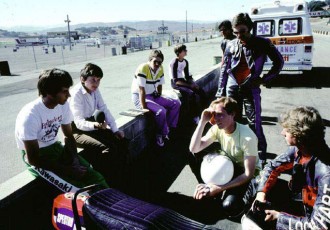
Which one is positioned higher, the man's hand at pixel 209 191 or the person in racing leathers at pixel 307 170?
the person in racing leathers at pixel 307 170

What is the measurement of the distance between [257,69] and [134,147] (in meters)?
2.34

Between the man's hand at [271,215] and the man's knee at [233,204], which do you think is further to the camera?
the man's knee at [233,204]

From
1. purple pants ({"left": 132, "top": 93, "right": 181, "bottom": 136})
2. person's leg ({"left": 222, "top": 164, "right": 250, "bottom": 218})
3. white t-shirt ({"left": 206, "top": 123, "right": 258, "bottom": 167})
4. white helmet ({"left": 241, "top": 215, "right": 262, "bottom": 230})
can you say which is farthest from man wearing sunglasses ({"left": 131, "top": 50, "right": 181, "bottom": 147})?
white helmet ({"left": 241, "top": 215, "right": 262, "bottom": 230})

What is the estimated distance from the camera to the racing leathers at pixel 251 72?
408 cm

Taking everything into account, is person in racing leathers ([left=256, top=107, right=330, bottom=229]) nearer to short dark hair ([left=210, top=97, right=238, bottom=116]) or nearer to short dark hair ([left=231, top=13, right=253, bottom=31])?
short dark hair ([left=210, top=97, right=238, bottom=116])

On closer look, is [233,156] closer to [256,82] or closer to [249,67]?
[256,82]

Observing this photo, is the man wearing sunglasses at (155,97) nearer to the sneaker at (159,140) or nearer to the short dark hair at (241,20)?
the sneaker at (159,140)

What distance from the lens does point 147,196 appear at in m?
3.75

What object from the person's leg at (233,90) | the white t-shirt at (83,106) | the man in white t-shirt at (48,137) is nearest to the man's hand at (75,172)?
the man in white t-shirt at (48,137)

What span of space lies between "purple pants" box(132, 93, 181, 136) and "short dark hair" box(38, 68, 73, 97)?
8.62ft

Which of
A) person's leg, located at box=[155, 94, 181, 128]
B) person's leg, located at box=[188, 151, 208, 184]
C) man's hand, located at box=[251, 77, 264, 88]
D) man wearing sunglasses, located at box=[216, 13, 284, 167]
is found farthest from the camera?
person's leg, located at box=[155, 94, 181, 128]

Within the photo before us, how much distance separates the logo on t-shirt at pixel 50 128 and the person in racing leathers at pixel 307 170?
2184 mm

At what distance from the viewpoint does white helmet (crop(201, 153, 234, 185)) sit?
2.98 metres

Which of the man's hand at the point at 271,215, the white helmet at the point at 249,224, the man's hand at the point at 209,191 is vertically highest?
the man's hand at the point at 271,215
